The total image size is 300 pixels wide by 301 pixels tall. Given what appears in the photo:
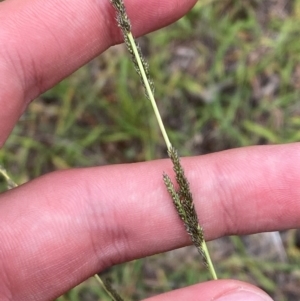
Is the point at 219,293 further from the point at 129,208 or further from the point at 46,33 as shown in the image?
the point at 46,33

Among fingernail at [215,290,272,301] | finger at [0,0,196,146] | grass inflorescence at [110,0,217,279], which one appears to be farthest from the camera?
finger at [0,0,196,146]

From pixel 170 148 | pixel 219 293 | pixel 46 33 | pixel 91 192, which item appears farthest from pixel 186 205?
pixel 46 33

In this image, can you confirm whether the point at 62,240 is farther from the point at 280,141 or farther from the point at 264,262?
the point at 280,141

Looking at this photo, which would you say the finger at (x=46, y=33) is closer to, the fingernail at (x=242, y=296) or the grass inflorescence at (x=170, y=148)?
the grass inflorescence at (x=170, y=148)

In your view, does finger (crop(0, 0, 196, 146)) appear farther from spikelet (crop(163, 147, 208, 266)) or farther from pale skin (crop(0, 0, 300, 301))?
spikelet (crop(163, 147, 208, 266))

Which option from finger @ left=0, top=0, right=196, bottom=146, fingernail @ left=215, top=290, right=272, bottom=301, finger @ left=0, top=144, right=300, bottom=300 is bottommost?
fingernail @ left=215, top=290, right=272, bottom=301

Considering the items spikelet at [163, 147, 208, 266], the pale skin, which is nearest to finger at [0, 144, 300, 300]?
the pale skin

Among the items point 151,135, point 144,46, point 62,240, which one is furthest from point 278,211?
point 144,46

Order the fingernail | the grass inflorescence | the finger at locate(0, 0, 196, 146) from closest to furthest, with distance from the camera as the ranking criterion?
the fingernail
the grass inflorescence
the finger at locate(0, 0, 196, 146)

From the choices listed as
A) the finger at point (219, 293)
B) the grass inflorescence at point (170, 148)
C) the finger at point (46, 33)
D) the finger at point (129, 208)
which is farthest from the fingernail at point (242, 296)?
the finger at point (46, 33)
